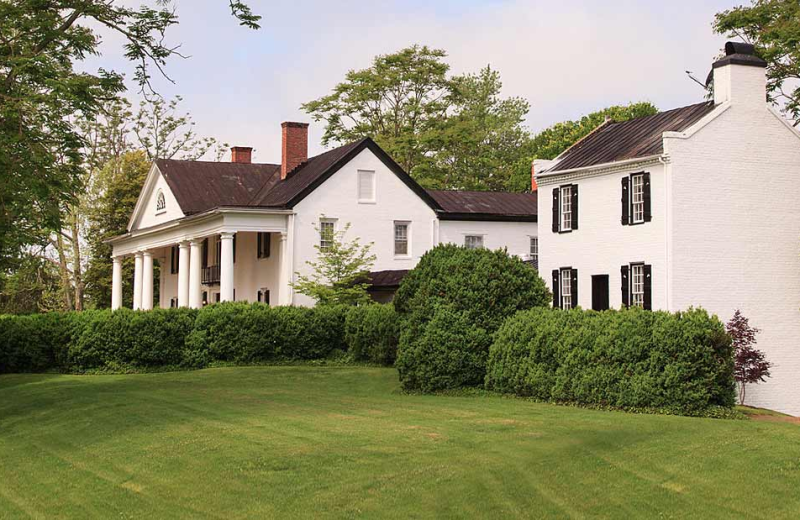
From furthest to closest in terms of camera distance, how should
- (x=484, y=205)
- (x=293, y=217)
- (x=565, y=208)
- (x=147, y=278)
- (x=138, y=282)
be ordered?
(x=138, y=282), (x=147, y=278), (x=484, y=205), (x=293, y=217), (x=565, y=208)

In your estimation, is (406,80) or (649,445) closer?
(649,445)

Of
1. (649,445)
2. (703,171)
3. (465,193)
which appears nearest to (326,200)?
(465,193)

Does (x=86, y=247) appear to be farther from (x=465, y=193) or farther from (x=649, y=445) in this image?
(x=649, y=445)

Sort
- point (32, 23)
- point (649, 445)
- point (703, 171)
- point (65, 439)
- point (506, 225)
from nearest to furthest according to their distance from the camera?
point (649, 445) < point (65, 439) < point (32, 23) < point (703, 171) < point (506, 225)

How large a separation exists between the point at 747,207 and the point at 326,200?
1803 centimetres

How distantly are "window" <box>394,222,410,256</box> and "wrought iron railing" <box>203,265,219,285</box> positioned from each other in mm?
8821

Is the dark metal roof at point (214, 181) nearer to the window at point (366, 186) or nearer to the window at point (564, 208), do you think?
the window at point (366, 186)

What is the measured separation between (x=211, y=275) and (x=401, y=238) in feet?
31.5

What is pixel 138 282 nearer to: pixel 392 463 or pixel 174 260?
pixel 174 260

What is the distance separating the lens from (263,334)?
108 feet

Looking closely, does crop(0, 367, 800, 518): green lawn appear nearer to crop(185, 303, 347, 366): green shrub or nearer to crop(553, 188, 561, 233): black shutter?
crop(185, 303, 347, 366): green shrub

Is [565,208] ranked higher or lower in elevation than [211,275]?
higher

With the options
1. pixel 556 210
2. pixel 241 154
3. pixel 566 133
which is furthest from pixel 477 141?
pixel 556 210

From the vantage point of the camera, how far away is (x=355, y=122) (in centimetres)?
6681
